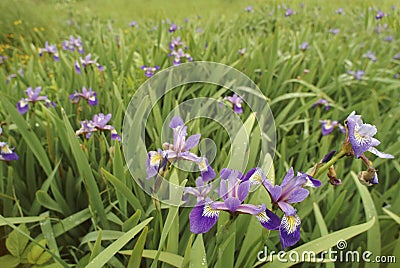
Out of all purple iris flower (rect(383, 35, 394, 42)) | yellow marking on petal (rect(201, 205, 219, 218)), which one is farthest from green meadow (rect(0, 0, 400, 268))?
purple iris flower (rect(383, 35, 394, 42))

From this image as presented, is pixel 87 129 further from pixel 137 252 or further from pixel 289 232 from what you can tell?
pixel 289 232

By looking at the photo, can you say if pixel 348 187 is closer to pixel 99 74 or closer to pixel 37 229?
pixel 37 229

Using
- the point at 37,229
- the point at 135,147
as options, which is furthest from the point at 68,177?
the point at 135,147

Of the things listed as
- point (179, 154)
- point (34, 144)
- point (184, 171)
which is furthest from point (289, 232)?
point (34, 144)

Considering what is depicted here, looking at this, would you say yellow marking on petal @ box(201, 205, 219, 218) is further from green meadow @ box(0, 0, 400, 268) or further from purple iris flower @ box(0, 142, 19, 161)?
purple iris flower @ box(0, 142, 19, 161)

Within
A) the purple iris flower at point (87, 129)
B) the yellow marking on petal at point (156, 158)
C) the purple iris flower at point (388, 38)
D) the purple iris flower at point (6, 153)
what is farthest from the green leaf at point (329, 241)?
the purple iris flower at point (388, 38)
